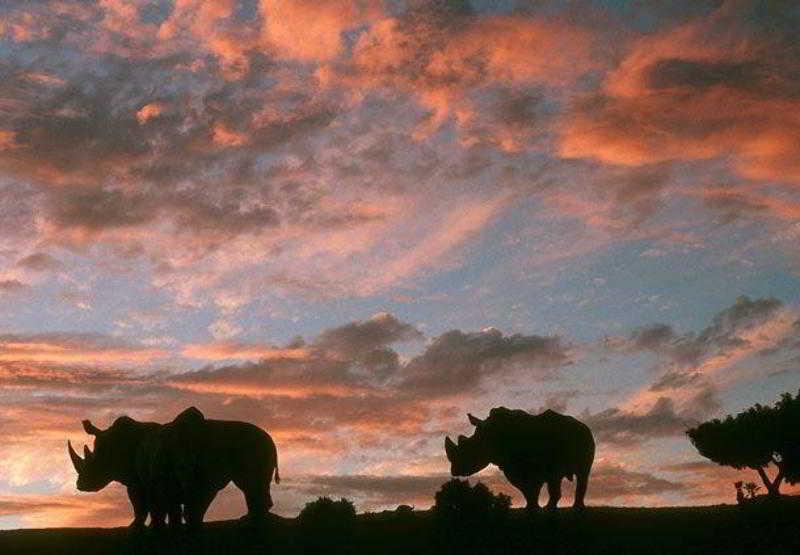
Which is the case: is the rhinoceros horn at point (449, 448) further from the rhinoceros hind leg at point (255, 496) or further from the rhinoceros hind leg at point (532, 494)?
the rhinoceros hind leg at point (255, 496)

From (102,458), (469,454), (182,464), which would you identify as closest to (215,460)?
(182,464)

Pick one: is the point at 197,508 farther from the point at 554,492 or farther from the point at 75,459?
the point at 554,492

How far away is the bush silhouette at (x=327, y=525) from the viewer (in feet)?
93.4

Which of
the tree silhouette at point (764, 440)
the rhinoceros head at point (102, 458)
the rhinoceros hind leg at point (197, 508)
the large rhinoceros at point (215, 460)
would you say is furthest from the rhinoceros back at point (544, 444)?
the tree silhouette at point (764, 440)

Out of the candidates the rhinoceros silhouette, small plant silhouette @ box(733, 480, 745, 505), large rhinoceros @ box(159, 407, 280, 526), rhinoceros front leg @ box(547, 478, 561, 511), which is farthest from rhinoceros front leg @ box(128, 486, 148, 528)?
small plant silhouette @ box(733, 480, 745, 505)

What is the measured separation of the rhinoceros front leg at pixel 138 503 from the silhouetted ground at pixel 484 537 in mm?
660

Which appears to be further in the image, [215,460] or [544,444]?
[544,444]

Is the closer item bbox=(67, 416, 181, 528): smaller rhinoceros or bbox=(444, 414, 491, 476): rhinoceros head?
bbox=(67, 416, 181, 528): smaller rhinoceros

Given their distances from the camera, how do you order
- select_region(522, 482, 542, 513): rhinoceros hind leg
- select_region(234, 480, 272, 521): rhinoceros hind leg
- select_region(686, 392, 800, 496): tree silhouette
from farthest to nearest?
select_region(686, 392, 800, 496): tree silhouette
select_region(522, 482, 542, 513): rhinoceros hind leg
select_region(234, 480, 272, 521): rhinoceros hind leg

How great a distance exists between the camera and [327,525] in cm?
3030

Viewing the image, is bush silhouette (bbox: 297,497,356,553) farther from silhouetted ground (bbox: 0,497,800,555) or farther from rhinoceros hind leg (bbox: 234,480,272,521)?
rhinoceros hind leg (bbox: 234,480,272,521)

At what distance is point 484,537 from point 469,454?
885 centimetres

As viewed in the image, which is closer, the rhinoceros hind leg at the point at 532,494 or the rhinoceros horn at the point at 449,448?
the rhinoceros hind leg at the point at 532,494

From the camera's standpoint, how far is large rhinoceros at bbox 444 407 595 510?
3388 centimetres
